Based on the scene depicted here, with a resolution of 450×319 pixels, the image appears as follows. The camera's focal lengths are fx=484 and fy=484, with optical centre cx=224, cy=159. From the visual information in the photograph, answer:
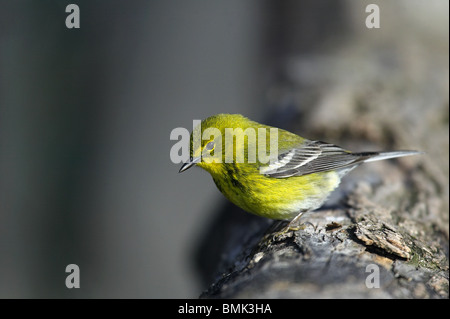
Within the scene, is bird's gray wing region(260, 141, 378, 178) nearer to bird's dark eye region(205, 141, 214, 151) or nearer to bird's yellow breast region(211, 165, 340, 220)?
bird's yellow breast region(211, 165, 340, 220)

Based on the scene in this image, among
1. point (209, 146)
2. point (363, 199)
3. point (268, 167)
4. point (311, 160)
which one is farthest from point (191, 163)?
point (363, 199)

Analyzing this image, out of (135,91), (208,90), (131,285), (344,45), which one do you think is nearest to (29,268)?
(131,285)

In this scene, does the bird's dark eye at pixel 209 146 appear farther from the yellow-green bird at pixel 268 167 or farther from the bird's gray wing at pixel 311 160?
the bird's gray wing at pixel 311 160

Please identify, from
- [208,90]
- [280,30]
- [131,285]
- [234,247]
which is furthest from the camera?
[208,90]

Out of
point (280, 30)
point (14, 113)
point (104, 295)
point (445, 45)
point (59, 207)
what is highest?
point (280, 30)

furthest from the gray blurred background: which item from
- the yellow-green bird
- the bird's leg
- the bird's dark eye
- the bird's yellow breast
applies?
the bird's leg

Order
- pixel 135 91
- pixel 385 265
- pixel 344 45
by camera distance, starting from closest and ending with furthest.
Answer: pixel 385 265 < pixel 344 45 < pixel 135 91

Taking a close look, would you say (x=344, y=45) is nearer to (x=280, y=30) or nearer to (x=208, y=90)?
(x=280, y=30)

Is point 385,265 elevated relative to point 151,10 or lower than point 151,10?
lower
